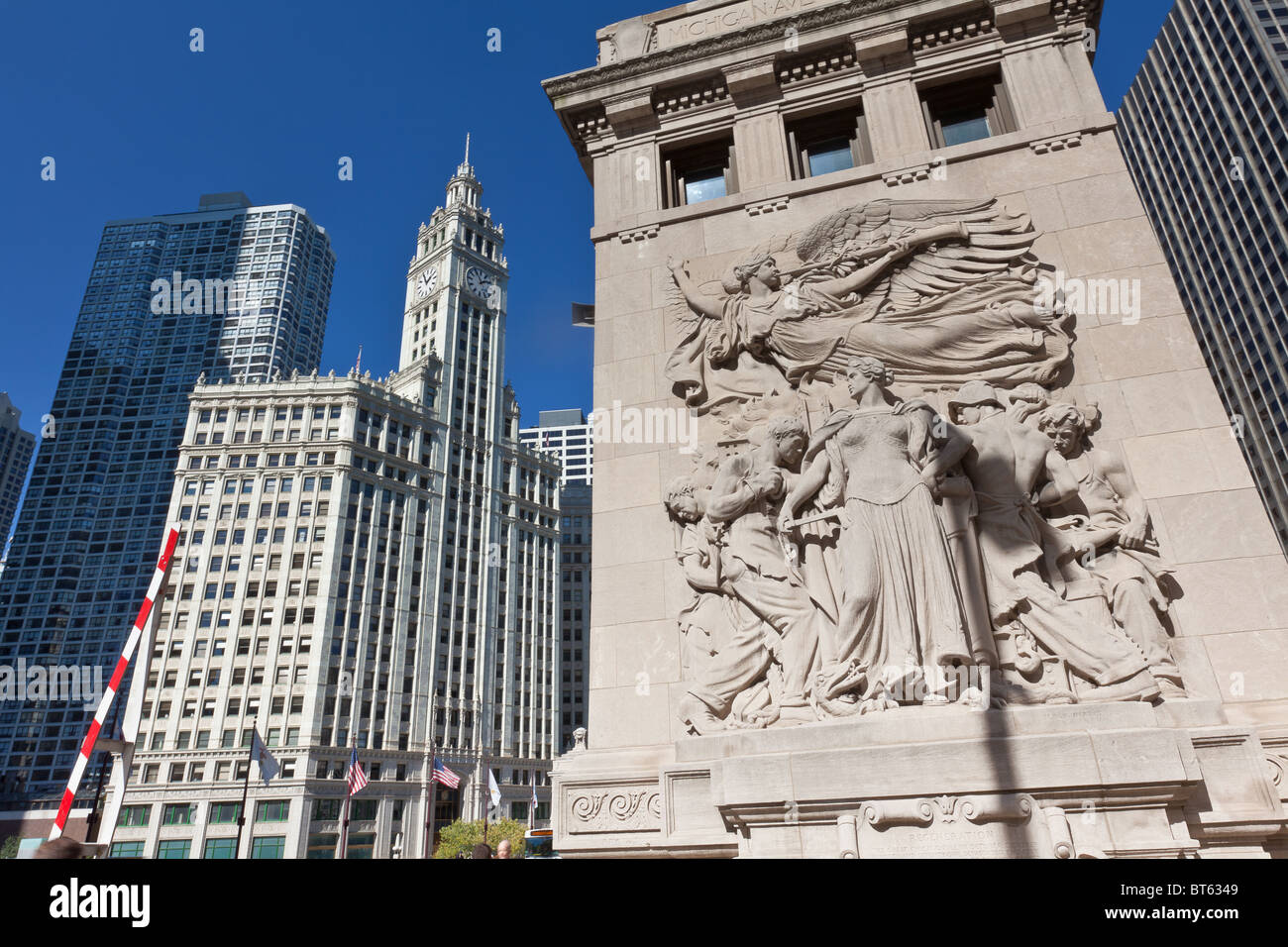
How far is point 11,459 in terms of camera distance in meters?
164

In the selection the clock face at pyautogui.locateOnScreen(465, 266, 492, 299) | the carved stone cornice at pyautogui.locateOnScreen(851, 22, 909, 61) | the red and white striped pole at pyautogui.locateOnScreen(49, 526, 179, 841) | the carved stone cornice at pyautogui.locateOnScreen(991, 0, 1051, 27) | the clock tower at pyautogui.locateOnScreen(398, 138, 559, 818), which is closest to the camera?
the red and white striped pole at pyautogui.locateOnScreen(49, 526, 179, 841)

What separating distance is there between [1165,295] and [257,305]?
16539cm

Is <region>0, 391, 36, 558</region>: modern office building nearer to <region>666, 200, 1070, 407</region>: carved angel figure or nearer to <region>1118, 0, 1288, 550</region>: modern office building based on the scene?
<region>666, 200, 1070, 407</region>: carved angel figure

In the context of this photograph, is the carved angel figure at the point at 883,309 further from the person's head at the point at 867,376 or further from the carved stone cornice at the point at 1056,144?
the carved stone cornice at the point at 1056,144

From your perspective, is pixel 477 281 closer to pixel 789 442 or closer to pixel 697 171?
pixel 697 171

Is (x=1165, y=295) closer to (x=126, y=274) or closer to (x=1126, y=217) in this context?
(x=1126, y=217)

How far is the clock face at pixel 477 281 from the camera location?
12649cm

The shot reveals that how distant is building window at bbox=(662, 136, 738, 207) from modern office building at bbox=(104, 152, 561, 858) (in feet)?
246

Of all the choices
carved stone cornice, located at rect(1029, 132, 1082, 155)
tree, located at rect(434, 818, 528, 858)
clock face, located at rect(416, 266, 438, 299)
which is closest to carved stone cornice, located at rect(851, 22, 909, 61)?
carved stone cornice, located at rect(1029, 132, 1082, 155)

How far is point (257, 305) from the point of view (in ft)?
487

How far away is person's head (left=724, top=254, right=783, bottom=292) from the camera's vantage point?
12484mm

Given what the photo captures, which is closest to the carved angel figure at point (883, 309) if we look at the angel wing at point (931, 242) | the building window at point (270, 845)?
the angel wing at point (931, 242)

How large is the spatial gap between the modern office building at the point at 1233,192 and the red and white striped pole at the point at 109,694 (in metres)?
82.7
